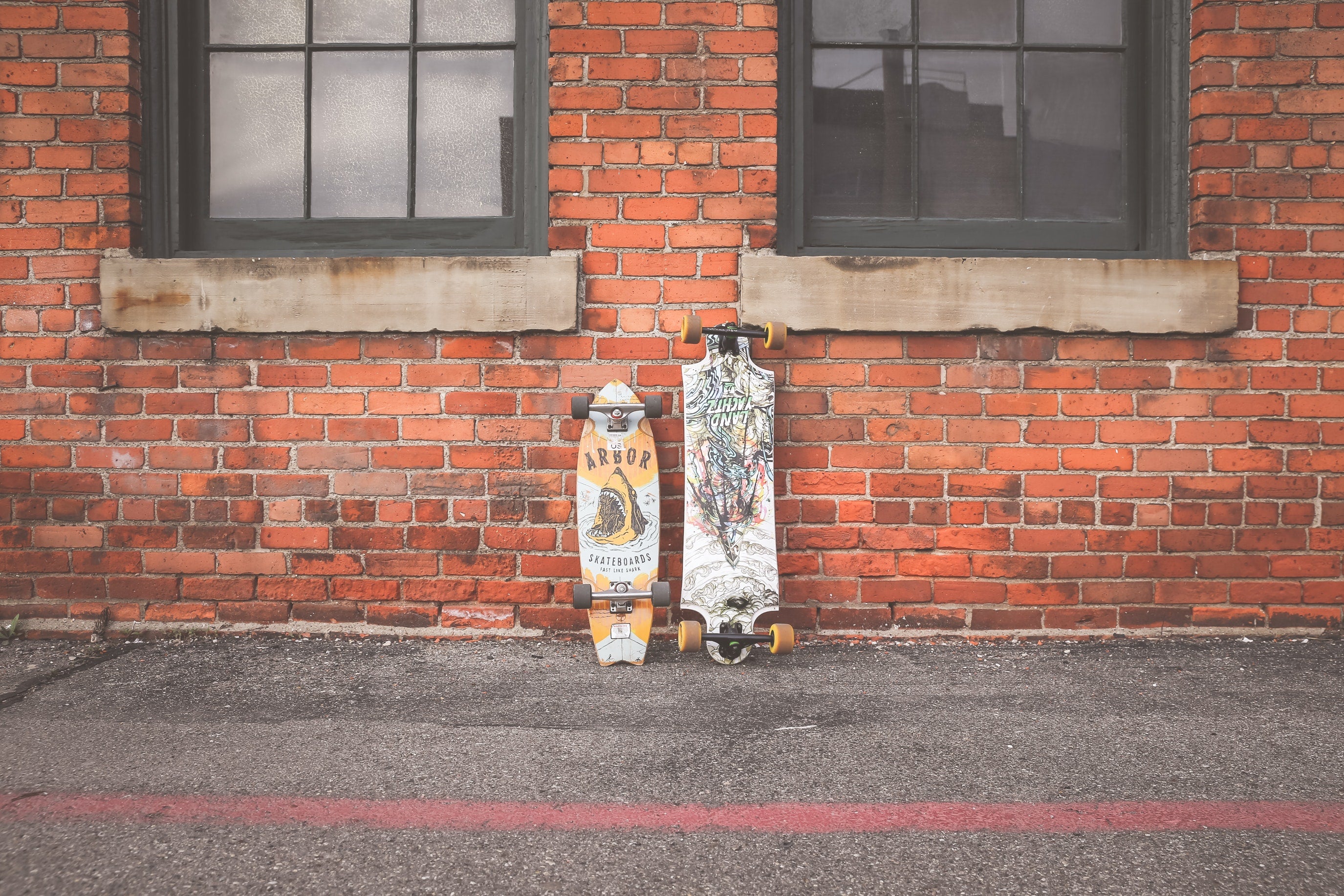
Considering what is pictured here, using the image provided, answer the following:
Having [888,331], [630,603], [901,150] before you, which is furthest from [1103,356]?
[630,603]

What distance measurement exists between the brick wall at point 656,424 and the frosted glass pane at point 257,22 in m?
0.31

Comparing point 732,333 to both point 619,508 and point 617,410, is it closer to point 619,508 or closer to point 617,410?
point 617,410

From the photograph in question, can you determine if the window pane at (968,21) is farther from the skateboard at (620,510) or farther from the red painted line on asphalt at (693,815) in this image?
the red painted line on asphalt at (693,815)

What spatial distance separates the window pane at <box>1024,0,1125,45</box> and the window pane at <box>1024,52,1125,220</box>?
0.06 m

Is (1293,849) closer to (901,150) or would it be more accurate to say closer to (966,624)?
(966,624)

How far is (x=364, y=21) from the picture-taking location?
114 inches

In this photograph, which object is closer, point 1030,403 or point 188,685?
point 188,685

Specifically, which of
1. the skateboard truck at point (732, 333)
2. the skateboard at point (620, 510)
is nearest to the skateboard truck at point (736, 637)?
the skateboard at point (620, 510)

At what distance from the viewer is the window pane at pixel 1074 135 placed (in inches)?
114

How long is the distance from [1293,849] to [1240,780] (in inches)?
11.0

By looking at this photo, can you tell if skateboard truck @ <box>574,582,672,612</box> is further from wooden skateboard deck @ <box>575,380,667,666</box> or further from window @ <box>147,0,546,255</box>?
window @ <box>147,0,546,255</box>

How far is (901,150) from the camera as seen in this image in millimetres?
2908

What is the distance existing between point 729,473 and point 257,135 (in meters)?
2.25

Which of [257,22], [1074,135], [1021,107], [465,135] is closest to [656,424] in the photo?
[465,135]
